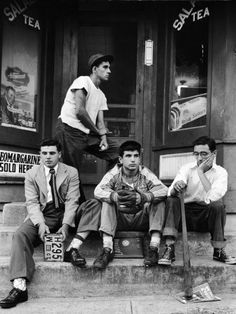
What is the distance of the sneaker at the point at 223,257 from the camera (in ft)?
16.0

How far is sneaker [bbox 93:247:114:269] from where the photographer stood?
4613 mm

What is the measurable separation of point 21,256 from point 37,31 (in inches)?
141

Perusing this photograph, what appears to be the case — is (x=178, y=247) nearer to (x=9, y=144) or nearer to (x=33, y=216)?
(x=33, y=216)

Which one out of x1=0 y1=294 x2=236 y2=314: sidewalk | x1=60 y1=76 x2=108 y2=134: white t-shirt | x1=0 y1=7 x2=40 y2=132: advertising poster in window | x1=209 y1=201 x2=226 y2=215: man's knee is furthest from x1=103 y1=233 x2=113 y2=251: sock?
x1=0 y1=7 x2=40 y2=132: advertising poster in window

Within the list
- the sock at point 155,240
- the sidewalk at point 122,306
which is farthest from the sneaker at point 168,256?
the sidewalk at point 122,306

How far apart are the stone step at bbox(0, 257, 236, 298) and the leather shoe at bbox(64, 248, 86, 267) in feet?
0.23

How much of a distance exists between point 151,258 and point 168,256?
0.57 ft

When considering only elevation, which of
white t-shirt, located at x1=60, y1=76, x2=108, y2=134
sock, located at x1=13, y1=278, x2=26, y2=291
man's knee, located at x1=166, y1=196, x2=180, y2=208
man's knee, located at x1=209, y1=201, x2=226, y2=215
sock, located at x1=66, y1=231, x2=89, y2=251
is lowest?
sock, located at x1=13, y1=278, x2=26, y2=291

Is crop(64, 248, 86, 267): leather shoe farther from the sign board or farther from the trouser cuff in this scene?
the sign board

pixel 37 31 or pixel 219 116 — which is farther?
pixel 37 31

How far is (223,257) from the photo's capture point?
4918 mm

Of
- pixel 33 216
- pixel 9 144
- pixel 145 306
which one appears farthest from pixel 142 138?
pixel 145 306

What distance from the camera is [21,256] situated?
4512mm

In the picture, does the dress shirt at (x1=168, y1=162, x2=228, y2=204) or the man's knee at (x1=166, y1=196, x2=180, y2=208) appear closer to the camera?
Result: the man's knee at (x1=166, y1=196, x2=180, y2=208)
